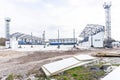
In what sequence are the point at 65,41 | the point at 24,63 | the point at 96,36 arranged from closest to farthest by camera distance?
the point at 24,63, the point at 96,36, the point at 65,41

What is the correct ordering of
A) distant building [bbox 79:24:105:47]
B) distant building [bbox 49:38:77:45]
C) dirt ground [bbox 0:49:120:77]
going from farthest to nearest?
distant building [bbox 49:38:77:45], distant building [bbox 79:24:105:47], dirt ground [bbox 0:49:120:77]

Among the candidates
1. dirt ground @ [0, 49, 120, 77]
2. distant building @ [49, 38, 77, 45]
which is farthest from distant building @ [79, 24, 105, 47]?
dirt ground @ [0, 49, 120, 77]

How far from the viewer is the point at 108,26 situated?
5241 cm

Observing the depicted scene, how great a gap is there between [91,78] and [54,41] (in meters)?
70.6

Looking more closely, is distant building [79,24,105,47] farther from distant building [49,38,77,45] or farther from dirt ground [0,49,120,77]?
dirt ground [0,49,120,77]

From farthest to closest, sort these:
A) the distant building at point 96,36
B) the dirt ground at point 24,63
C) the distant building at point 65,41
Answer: the distant building at point 65,41 < the distant building at point 96,36 < the dirt ground at point 24,63

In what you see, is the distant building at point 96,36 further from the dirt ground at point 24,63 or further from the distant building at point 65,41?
the dirt ground at point 24,63

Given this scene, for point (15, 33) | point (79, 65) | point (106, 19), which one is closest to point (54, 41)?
point (15, 33)

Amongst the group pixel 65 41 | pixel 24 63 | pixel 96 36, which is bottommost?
pixel 24 63

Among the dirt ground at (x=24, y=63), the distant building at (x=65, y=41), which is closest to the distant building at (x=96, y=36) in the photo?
the distant building at (x=65, y=41)

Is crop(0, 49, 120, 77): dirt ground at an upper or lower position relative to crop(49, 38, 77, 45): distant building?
lower

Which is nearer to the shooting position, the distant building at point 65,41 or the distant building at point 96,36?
the distant building at point 96,36

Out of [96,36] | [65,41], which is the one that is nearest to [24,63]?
[96,36]

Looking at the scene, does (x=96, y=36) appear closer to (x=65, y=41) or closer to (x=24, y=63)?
(x=65, y=41)
